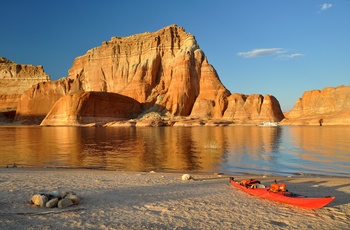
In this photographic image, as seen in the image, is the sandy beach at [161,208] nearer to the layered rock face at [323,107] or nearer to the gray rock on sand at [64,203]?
the gray rock on sand at [64,203]

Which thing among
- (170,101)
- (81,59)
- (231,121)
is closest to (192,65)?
(170,101)

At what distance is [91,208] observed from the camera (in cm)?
862

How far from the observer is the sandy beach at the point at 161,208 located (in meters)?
7.44

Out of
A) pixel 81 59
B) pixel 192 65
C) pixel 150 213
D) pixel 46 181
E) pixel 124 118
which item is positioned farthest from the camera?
pixel 81 59

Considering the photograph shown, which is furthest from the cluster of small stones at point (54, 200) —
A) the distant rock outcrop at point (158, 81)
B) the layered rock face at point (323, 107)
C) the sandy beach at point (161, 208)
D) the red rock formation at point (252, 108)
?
the red rock formation at point (252, 108)

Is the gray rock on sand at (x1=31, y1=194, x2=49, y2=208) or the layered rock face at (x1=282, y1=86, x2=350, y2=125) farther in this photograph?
the layered rock face at (x1=282, y1=86, x2=350, y2=125)

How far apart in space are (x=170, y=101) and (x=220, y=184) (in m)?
94.5

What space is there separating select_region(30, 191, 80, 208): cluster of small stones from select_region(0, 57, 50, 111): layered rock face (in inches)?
6093

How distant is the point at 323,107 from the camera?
96938mm

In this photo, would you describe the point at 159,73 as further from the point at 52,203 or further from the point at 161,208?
the point at 52,203

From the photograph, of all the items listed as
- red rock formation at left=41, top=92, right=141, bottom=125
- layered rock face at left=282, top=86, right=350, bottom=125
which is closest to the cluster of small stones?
layered rock face at left=282, top=86, right=350, bottom=125

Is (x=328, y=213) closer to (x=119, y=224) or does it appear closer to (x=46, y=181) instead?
(x=119, y=224)

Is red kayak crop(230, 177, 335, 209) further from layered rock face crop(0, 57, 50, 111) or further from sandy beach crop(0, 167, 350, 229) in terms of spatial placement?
layered rock face crop(0, 57, 50, 111)

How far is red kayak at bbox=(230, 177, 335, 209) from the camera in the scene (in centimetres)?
875
